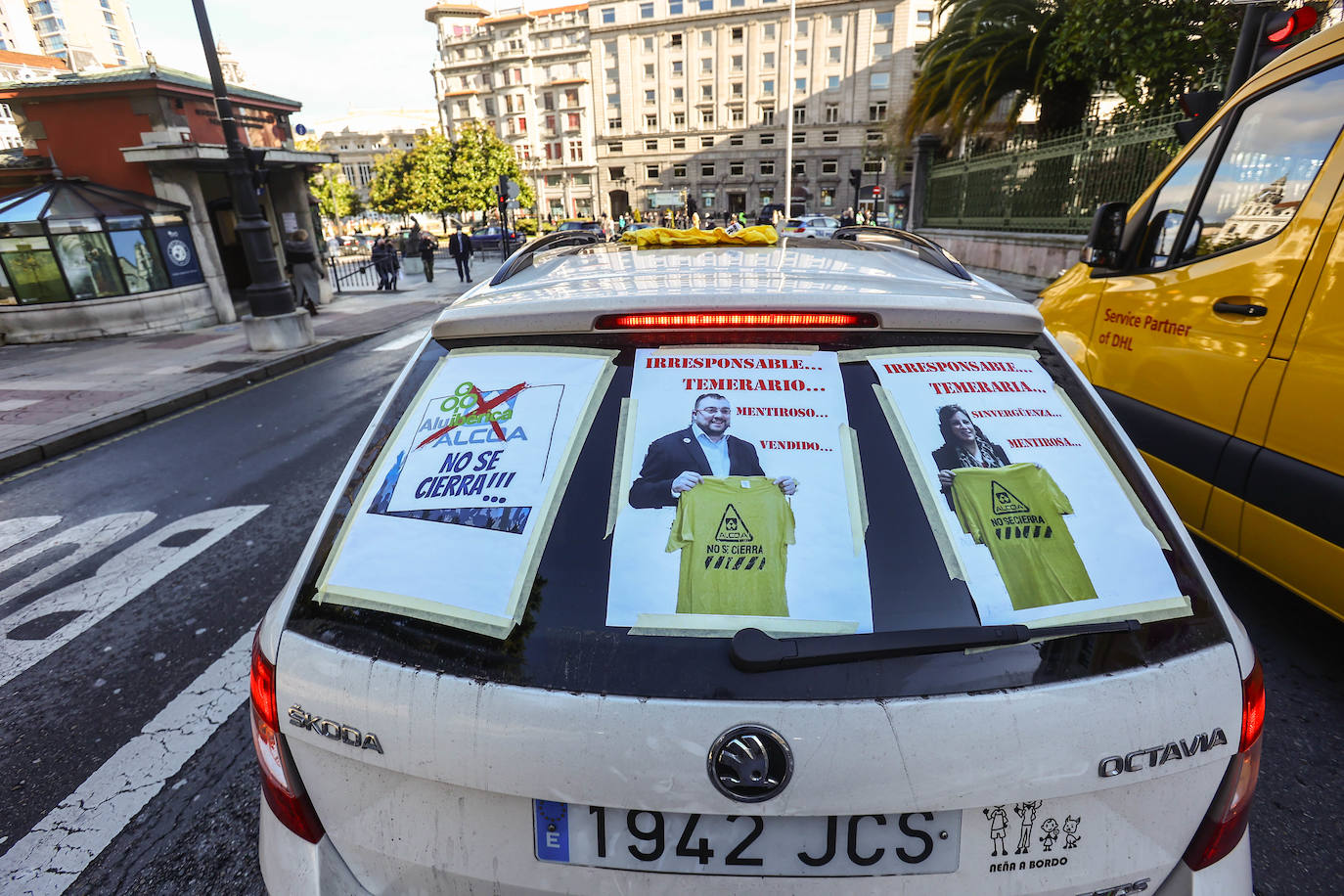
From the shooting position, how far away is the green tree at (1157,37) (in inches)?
382

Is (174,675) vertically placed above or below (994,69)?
below

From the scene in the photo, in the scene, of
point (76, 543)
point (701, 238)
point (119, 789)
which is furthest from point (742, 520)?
point (76, 543)

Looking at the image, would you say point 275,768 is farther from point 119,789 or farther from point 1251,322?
point 1251,322

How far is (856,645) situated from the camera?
1.23 m

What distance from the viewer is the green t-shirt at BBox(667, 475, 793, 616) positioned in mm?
1323

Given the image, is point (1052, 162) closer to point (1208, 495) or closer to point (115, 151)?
point (1208, 495)

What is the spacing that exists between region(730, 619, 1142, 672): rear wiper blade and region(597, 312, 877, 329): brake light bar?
77 centimetres

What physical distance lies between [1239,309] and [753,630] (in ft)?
10.6

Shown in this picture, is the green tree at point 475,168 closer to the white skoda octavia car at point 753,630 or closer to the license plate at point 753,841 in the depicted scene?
the white skoda octavia car at point 753,630

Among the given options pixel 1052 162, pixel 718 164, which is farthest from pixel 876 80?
pixel 1052 162

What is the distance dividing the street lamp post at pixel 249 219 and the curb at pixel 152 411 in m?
1.01

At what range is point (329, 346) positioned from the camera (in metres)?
12.2

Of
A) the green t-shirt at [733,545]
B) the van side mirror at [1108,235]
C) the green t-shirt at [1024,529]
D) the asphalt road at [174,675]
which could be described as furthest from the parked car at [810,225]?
the green t-shirt at [733,545]

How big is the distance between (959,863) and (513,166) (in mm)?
60264
